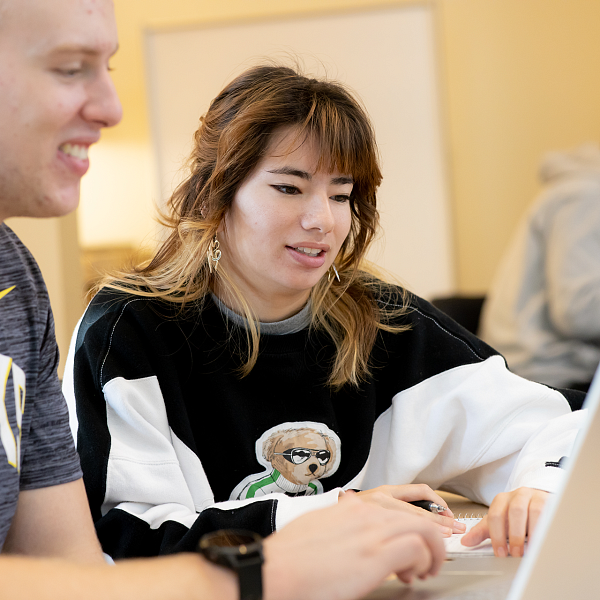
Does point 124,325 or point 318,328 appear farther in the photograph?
point 318,328

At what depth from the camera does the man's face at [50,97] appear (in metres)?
0.65

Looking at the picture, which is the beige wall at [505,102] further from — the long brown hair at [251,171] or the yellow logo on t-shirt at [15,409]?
the yellow logo on t-shirt at [15,409]

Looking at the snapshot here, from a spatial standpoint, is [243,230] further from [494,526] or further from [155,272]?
[494,526]

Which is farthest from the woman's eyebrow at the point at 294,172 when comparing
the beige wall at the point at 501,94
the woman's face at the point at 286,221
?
the beige wall at the point at 501,94

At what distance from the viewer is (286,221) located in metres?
1.25

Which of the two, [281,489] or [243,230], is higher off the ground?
[243,230]

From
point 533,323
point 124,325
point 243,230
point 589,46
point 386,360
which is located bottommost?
point 533,323

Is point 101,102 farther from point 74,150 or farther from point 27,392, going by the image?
point 27,392

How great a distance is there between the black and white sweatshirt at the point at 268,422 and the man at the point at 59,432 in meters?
0.16

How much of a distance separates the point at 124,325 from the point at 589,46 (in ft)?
11.5

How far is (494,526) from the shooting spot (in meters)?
0.89

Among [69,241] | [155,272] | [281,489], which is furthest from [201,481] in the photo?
[69,241]

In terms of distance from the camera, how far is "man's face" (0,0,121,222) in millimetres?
652

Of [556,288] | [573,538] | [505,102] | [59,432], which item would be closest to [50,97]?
[59,432]
